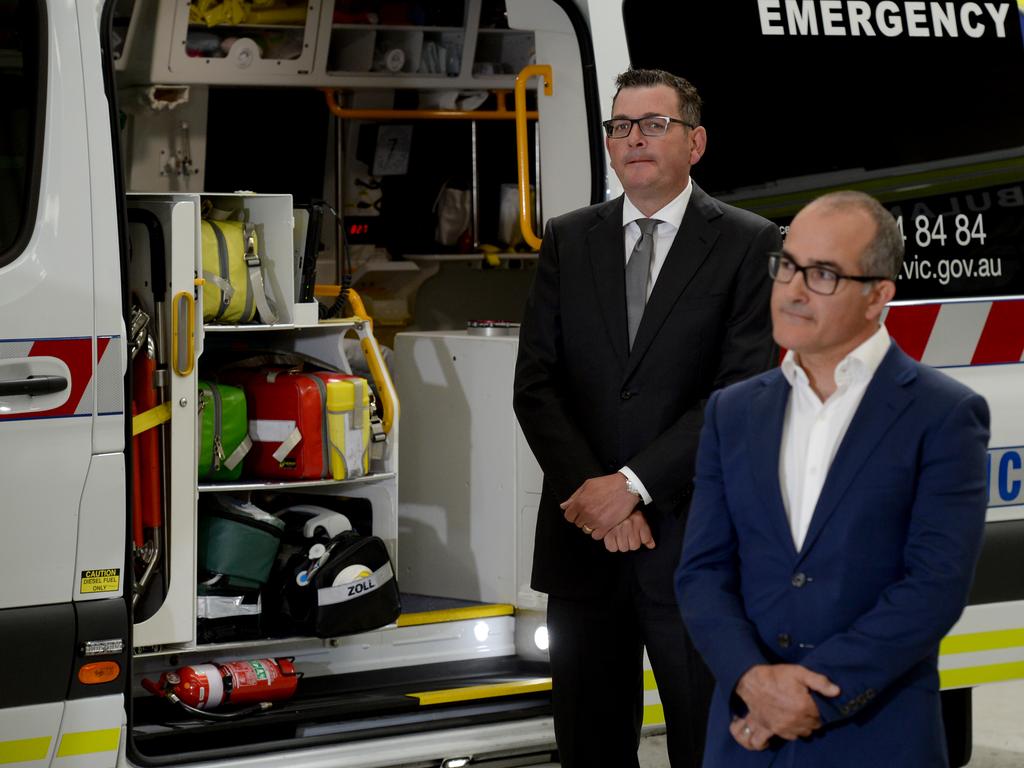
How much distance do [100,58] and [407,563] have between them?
2.21 m

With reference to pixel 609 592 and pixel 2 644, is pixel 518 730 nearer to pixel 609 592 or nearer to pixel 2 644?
pixel 609 592

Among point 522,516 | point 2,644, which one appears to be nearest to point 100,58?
point 2,644

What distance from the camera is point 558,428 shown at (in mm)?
3355

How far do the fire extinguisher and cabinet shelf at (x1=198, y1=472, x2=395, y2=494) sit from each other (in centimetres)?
46

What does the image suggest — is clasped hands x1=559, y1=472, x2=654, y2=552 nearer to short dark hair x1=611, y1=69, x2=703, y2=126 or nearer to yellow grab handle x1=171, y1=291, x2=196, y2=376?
short dark hair x1=611, y1=69, x2=703, y2=126

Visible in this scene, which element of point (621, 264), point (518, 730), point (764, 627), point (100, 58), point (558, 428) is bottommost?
point (518, 730)

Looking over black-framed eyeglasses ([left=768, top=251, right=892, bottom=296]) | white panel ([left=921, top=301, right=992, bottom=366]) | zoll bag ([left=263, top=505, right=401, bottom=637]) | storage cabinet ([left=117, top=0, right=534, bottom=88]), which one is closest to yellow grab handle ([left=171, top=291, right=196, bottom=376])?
zoll bag ([left=263, top=505, right=401, bottom=637])

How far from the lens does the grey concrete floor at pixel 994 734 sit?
5.11 metres

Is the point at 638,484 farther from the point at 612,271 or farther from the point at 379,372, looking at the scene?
the point at 379,372

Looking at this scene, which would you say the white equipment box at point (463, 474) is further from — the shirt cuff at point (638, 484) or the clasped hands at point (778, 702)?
the clasped hands at point (778, 702)

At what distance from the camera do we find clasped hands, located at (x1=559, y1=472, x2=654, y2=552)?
325 centimetres

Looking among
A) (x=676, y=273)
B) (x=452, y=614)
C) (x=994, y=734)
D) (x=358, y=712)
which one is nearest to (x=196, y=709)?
(x=358, y=712)

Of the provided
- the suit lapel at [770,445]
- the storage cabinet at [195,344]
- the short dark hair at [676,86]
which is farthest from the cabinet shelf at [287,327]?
the suit lapel at [770,445]

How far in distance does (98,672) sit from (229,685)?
22.0 inches
